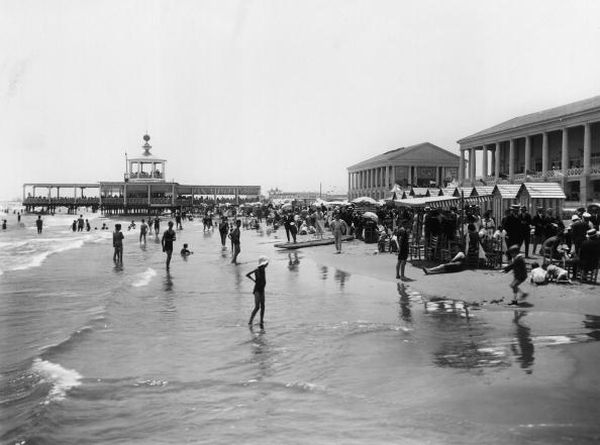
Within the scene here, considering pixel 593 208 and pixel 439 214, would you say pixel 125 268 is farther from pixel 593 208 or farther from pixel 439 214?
pixel 593 208

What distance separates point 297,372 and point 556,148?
4401cm

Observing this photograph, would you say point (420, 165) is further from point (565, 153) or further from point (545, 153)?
point (565, 153)

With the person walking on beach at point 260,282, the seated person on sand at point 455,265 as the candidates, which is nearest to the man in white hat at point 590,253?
the seated person on sand at point 455,265

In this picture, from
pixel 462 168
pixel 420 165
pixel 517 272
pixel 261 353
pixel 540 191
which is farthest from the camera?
pixel 420 165

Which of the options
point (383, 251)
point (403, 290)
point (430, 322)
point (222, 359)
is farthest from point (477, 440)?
point (383, 251)

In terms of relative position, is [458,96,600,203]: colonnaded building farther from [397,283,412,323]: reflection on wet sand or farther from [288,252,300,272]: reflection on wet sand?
[397,283,412,323]: reflection on wet sand

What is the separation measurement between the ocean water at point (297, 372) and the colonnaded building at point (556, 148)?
99.8 ft

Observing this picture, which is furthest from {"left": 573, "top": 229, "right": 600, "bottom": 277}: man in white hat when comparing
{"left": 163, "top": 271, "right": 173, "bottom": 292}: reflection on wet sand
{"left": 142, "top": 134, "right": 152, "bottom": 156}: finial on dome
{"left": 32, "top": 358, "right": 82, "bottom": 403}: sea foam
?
{"left": 142, "top": 134, "right": 152, "bottom": 156}: finial on dome

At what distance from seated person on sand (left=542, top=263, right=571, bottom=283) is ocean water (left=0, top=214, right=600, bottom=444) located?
230cm

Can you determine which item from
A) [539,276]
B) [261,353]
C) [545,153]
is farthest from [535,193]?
[545,153]

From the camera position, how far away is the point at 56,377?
845 cm

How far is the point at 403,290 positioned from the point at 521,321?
439 centimetres

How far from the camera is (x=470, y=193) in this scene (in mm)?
22844

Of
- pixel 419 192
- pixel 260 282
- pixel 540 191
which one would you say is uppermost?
pixel 419 192
